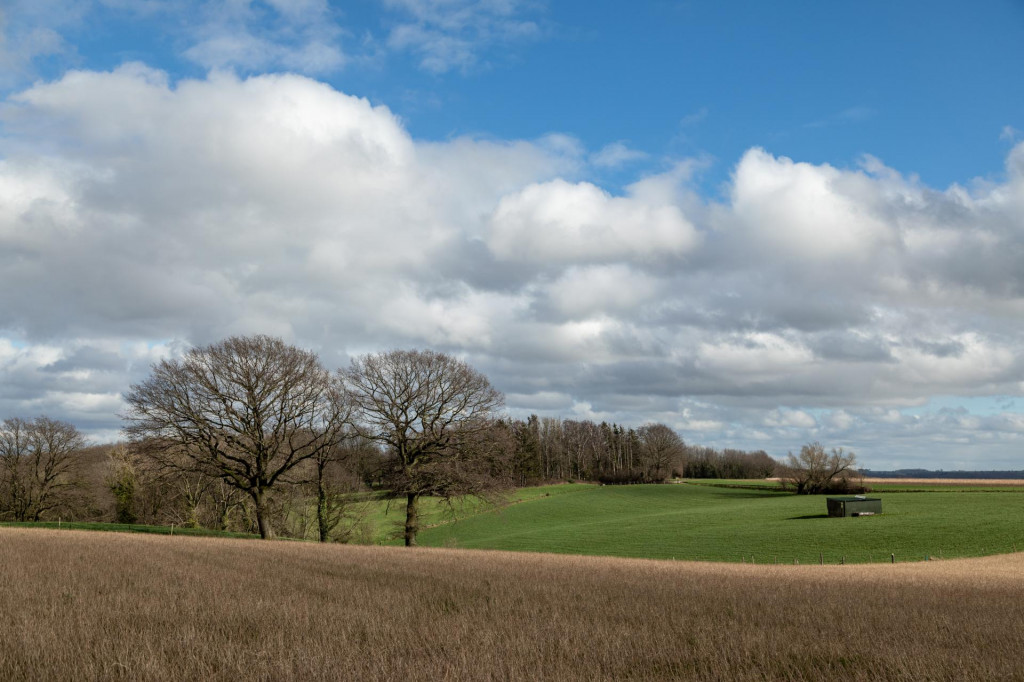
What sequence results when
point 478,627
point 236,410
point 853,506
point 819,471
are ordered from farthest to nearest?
point 819,471 → point 853,506 → point 236,410 → point 478,627

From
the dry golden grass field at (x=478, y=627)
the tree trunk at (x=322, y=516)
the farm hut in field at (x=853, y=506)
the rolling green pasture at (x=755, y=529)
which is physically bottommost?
the rolling green pasture at (x=755, y=529)

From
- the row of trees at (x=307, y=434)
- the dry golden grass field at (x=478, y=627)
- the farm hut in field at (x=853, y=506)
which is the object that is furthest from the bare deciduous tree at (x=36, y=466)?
the farm hut in field at (x=853, y=506)

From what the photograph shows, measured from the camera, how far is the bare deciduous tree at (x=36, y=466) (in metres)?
61.6

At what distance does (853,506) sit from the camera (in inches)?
2576

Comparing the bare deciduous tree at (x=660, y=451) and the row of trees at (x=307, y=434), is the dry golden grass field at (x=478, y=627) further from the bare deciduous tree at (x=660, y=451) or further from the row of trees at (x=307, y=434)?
the bare deciduous tree at (x=660, y=451)

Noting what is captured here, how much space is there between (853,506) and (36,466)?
→ 76.5 m

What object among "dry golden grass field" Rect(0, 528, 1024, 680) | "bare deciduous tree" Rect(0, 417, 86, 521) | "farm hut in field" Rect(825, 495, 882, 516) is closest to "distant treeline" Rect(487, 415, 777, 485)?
"farm hut in field" Rect(825, 495, 882, 516)

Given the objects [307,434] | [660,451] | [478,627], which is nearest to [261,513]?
[307,434]

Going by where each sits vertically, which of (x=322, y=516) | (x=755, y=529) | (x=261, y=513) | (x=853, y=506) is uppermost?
(x=261, y=513)

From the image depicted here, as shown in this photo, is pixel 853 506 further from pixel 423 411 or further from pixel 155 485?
pixel 155 485

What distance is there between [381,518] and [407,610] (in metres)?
73.3

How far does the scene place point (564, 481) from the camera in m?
126

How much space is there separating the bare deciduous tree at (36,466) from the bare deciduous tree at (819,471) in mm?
85963

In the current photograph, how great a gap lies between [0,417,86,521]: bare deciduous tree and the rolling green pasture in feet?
111
